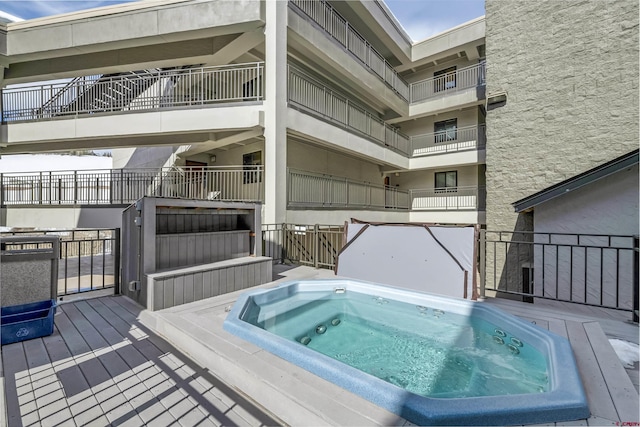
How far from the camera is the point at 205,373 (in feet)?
9.10

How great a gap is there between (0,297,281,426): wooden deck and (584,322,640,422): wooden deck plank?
2530mm

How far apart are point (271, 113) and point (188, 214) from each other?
14.9ft

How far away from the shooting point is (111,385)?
8.29 feet

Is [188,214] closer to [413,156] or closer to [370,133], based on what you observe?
[370,133]

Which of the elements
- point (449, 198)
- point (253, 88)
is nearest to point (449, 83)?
point (449, 198)

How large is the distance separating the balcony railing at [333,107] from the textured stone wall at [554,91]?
4.99 metres

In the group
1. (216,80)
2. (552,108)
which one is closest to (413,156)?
(552,108)

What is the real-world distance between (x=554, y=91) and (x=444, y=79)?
10.0 metres

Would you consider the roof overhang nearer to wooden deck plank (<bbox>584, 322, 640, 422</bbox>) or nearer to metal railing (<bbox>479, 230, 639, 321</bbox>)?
metal railing (<bbox>479, 230, 639, 321</bbox>)

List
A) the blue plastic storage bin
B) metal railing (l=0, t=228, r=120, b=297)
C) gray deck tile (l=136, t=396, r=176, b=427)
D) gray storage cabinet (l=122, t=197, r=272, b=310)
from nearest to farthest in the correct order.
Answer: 1. gray deck tile (l=136, t=396, r=176, b=427)
2. the blue plastic storage bin
3. gray storage cabinet (l=122, t=197, r=272, b=310)
4. metal railing (l=0, t=228, r=120, b=297)

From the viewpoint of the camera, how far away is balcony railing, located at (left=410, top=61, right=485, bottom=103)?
14680 mm

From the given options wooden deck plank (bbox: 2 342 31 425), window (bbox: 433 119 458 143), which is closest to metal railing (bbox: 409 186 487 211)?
window (bbox: 433 119 458 143)

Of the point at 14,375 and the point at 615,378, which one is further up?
the point at 615,378

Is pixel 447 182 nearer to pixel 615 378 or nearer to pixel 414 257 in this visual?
pixel 414 257
